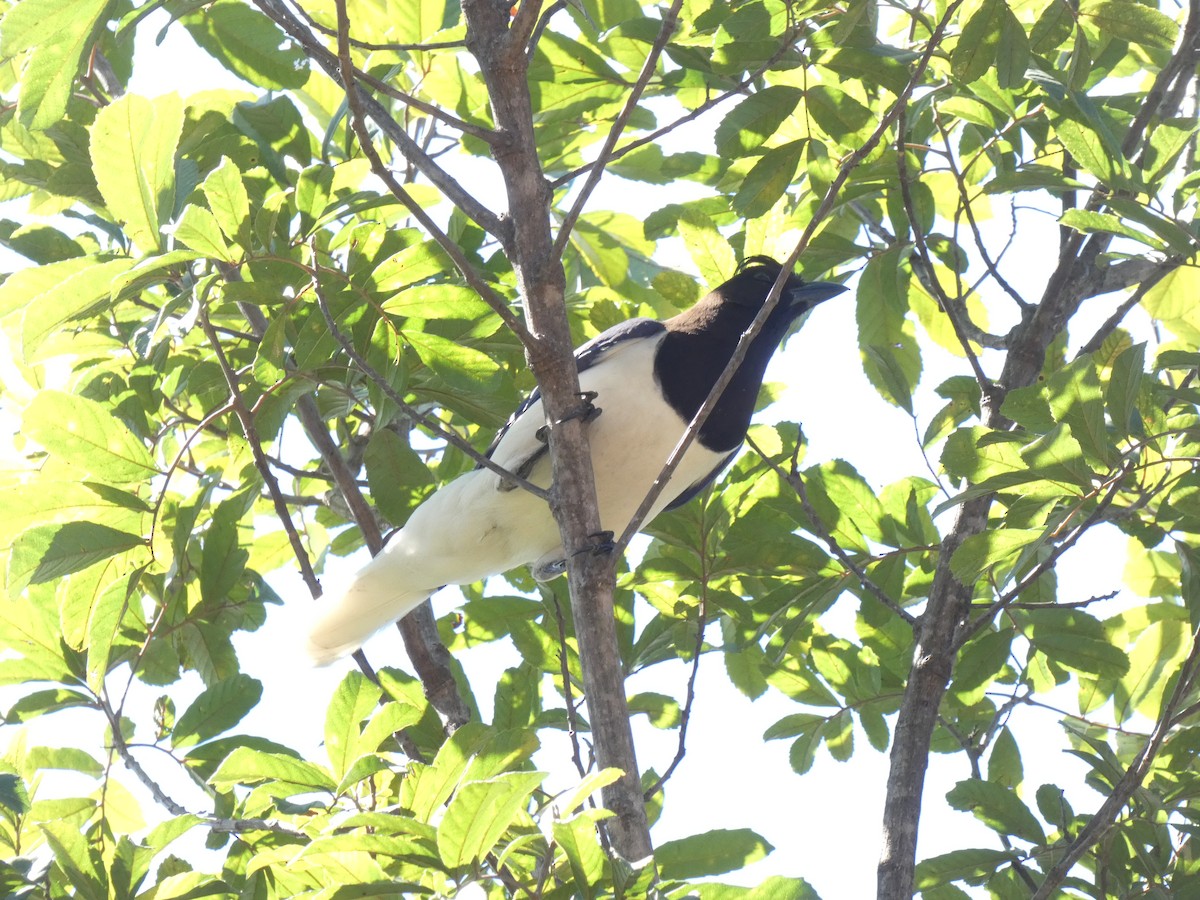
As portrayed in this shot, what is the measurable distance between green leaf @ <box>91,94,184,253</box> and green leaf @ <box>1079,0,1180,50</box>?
7.22 feet

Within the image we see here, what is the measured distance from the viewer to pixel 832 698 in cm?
406

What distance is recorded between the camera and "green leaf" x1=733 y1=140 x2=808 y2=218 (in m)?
3.64

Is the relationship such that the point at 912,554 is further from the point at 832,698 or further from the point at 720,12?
the point at 720,12

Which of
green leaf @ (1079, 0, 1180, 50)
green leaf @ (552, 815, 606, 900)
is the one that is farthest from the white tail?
green leaf @ (1079, 0, 1180, 50)

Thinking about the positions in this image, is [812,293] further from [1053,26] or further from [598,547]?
[598,547]

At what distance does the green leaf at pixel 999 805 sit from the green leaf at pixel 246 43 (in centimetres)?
285

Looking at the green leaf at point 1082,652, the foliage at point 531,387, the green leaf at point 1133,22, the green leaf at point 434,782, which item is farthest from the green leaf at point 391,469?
the green leaf at point 1133,22

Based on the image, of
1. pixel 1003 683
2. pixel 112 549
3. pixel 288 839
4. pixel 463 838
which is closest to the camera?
pixel 463 838

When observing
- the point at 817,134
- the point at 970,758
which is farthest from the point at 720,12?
the point at 970,758

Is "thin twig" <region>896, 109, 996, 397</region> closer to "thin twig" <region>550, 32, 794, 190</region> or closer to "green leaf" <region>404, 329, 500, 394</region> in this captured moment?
"thin twig" <region>550, 32, 794, 190</region>

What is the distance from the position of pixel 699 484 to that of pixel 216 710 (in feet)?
6.01

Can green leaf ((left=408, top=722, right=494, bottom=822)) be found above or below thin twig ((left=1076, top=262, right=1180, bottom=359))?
below

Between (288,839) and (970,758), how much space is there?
2.04 meters

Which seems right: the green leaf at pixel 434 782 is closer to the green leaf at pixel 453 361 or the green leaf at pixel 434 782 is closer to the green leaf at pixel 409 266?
the green leaf at pixel 453 361
